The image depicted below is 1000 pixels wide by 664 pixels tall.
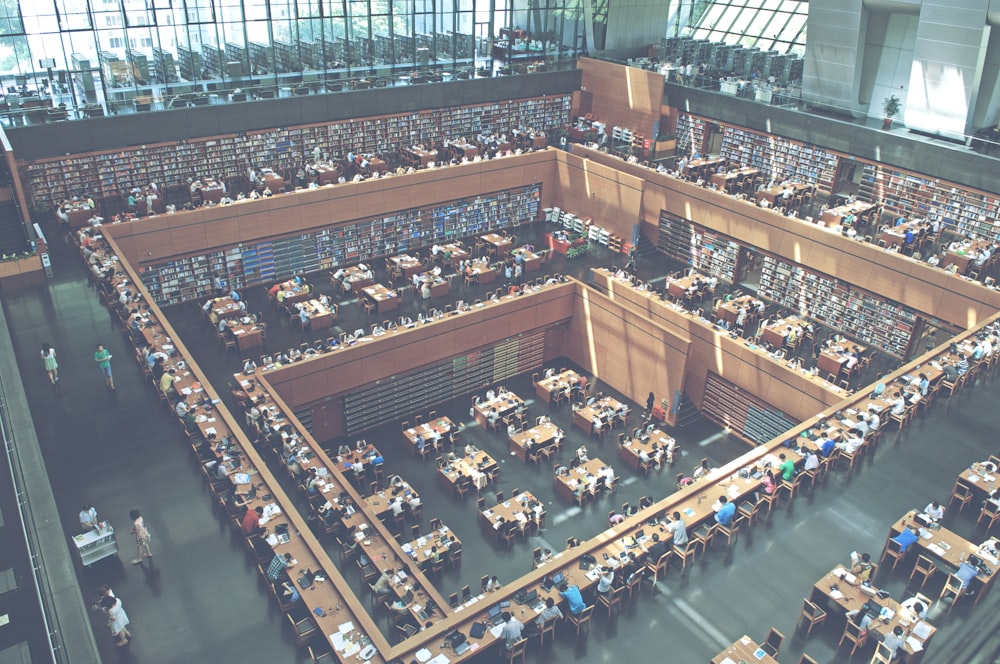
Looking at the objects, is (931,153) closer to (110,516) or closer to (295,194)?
(295,194)

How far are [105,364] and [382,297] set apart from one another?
295 inches

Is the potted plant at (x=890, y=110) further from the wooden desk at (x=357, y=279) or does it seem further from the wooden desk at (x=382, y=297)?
the wooden desk at (x=357, y=279)

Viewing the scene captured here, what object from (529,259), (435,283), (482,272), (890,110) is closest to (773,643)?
(435,283)

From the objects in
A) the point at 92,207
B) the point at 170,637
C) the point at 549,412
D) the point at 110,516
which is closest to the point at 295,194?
the point at 92,207

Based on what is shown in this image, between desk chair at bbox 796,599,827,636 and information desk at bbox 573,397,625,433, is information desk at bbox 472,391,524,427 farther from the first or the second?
desk chair at bbox 796,599,827,636

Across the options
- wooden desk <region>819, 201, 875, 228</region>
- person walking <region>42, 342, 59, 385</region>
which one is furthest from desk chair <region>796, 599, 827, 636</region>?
person walking <region>42, 342, 59, 385</region>

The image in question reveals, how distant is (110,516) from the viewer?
38.8 ft

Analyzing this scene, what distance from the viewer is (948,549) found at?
444 inches

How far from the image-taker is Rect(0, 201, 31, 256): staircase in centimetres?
1789

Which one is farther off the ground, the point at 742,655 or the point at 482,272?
the point at 482,272

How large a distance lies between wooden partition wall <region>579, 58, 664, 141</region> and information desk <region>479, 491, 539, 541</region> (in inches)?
652

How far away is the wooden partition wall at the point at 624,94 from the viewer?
2706 centimetres

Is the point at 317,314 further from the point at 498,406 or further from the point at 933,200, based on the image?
the point at 933,200

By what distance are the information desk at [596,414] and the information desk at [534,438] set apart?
3.31ft
